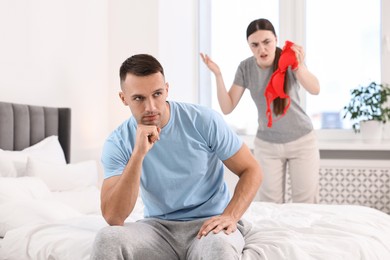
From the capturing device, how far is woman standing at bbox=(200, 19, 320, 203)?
10.2ft

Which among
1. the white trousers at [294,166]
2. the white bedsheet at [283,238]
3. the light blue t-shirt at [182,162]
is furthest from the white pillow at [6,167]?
the white trousers at [294,166]

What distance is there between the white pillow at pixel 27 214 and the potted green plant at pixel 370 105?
7.54ft

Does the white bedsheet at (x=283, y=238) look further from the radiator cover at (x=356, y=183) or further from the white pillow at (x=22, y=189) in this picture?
the radiator cover at (x=356, y=183)

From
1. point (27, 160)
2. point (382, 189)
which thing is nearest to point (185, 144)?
point (27, 160)

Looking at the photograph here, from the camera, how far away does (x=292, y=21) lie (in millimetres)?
4367

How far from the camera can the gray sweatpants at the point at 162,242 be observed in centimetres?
155

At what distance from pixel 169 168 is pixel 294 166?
1453mm

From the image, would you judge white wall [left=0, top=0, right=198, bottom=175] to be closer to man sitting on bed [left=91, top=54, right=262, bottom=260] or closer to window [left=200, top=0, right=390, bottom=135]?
window [left=200, top=0, right=390, bottom=135]

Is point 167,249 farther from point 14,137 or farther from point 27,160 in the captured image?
point 14,137

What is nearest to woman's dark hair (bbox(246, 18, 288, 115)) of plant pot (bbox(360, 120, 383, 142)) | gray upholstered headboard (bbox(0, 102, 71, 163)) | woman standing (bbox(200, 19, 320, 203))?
woman standing (bbox(200, 19, 320, 203))

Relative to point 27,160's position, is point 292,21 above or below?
above

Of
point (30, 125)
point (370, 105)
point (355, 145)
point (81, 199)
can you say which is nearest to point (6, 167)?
point (81, 199)

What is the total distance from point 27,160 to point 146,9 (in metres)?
1.64

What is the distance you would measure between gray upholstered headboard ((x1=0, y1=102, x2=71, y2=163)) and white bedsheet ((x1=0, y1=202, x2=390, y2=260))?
3.22ft
